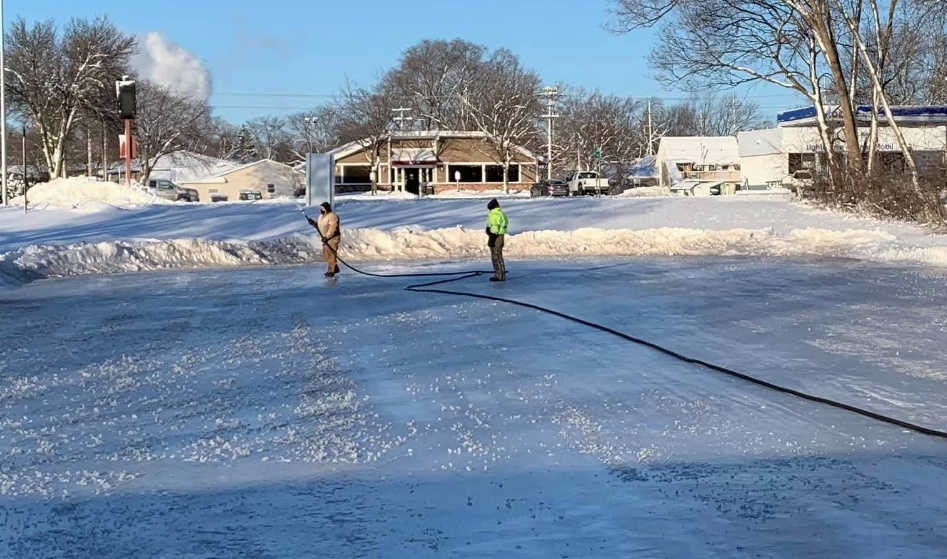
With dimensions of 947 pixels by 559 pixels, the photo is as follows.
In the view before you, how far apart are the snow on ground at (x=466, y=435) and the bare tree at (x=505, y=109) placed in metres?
Answer: 62.2

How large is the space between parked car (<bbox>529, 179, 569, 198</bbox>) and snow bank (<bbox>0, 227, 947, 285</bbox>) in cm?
3204

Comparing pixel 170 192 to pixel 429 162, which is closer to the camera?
pixel 170 192

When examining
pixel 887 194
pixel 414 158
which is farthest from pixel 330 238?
pixel 414 158

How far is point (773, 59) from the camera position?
128 ft

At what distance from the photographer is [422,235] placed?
3003 centimetres

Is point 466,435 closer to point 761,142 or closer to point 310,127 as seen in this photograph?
point 761,142

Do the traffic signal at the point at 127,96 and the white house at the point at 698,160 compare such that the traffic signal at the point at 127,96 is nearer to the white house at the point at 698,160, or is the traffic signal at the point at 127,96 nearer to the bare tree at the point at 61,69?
the bare tree at the point at 61,69

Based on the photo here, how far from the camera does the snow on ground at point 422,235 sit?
2473cm

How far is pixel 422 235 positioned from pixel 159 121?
57.6 meters

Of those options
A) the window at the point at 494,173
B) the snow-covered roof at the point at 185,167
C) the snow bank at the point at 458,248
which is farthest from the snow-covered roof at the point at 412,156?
the snow bank at the point at 458,248

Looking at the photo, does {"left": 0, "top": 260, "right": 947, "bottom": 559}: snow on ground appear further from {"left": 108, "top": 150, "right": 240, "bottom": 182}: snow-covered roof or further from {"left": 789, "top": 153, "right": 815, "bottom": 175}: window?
{"left": 108, "top": 150, "right": 240, "bottom": 182}: snow-covered roof

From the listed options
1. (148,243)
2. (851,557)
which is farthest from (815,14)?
(851,557)

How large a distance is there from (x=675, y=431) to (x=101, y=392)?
547 cm

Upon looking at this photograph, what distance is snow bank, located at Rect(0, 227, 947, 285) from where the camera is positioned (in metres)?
23.8
